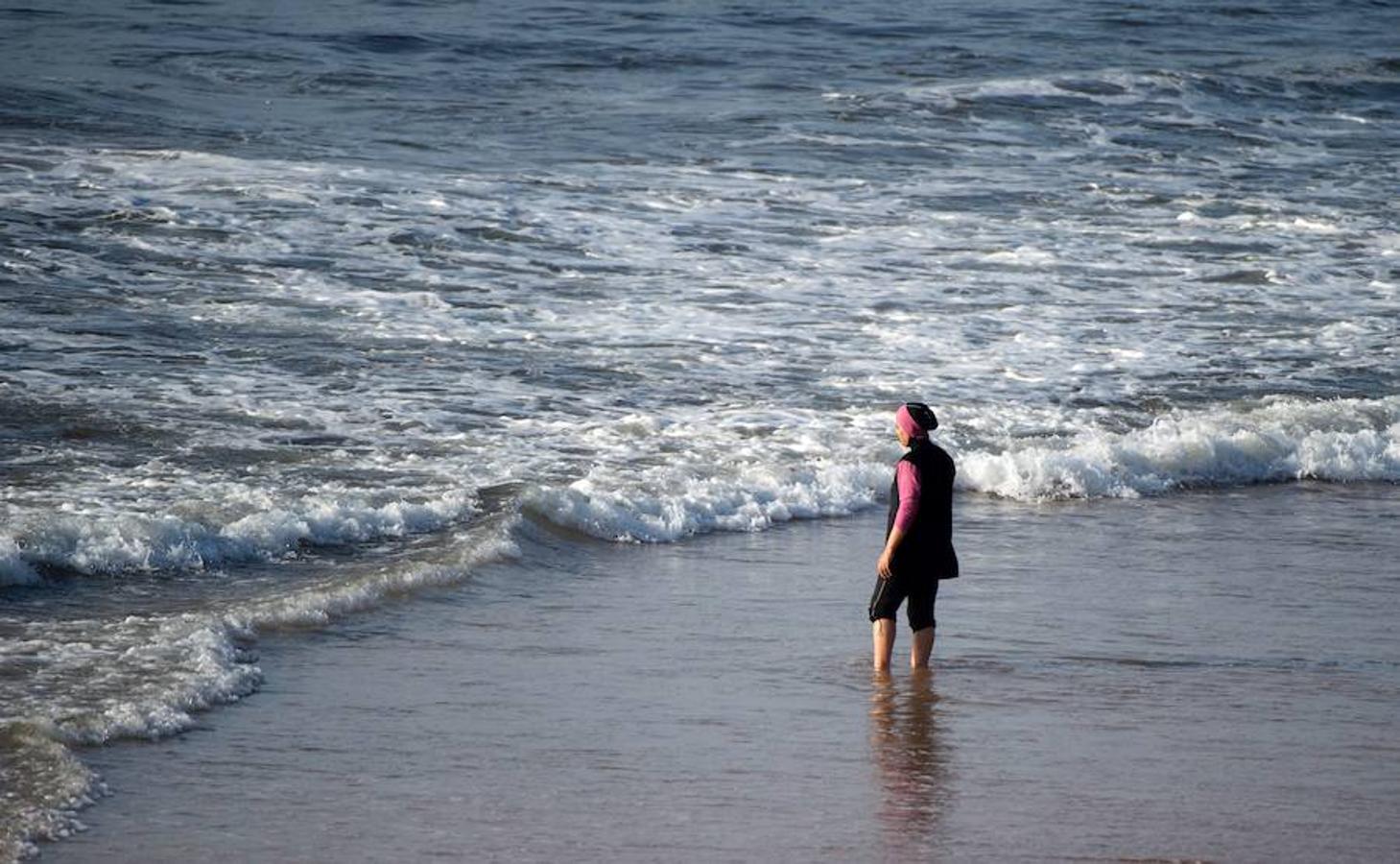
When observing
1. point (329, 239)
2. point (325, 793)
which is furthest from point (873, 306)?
point (325, 793)

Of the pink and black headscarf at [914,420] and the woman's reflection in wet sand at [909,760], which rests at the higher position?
the pink and black headscarf at [914,420]

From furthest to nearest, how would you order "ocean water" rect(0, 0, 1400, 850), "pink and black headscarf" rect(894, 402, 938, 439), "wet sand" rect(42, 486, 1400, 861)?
"ocean water" rect(0, 0, 1400, 850) → "pink and black headscarf" rect(894, 402, 938, 439) → "wet sand" rect(42, 486, 1400, 861)

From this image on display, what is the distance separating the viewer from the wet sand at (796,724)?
20.4 ft

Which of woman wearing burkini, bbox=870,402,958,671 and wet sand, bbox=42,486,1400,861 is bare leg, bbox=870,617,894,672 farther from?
wet sand, bbox=42,486,1400,861

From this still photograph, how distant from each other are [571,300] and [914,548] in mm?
9019

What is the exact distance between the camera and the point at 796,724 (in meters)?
7.47

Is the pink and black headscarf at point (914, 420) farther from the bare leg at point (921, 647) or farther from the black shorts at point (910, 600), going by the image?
the bare leg at point (921, 647)

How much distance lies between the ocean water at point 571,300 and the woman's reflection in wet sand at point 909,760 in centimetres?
263

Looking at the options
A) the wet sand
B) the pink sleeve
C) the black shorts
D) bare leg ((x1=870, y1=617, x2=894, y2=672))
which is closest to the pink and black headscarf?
the pink sleeve

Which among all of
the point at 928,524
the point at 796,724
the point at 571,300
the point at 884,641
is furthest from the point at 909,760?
the point at 571,300

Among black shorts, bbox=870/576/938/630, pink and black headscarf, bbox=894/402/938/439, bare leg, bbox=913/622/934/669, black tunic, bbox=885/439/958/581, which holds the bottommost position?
bare leg, bbox=913/622/934/669

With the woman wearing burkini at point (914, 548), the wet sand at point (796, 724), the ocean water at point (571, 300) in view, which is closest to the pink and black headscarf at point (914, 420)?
the woman wearing burkini at point (914, 548)

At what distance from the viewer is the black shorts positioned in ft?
27.3

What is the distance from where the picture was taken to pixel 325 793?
6520mm
